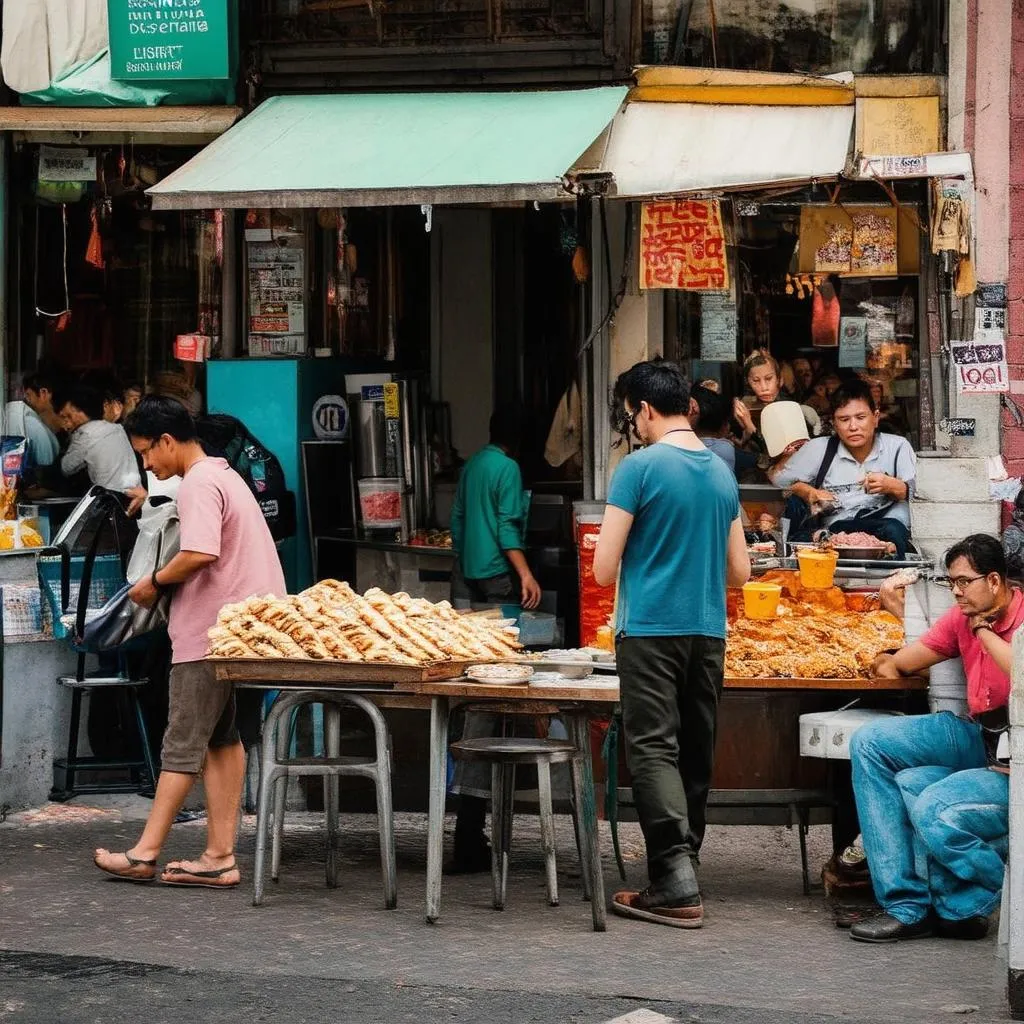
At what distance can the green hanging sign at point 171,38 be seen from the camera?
1079cm

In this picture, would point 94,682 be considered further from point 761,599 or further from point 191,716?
point 761,599

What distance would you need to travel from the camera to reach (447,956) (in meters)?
6.74

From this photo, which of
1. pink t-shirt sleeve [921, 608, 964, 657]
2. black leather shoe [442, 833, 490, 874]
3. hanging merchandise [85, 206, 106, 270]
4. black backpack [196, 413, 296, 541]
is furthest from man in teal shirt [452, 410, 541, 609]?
pink t-shirt sleeve [921, 608, 964, 657]

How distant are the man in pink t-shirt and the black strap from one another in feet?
10.9

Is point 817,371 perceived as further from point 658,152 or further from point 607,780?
point 607,780

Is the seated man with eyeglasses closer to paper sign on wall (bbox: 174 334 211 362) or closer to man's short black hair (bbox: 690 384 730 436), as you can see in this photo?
man's short black hair (bbox: 690 384 730 436)

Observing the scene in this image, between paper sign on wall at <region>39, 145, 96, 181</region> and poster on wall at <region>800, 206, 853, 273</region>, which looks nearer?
poster on wall at <region>800, 206, 853, 273</region>

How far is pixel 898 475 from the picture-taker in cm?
986

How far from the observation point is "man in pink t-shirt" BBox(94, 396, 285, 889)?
7.75m

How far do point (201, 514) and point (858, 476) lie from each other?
373cm

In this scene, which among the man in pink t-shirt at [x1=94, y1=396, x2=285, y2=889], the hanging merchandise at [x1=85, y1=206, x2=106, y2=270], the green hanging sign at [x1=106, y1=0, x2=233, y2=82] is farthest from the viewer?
the hanging merchandise at [x1=85, y1=206, x2=106, y2=270]

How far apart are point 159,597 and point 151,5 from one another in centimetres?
440

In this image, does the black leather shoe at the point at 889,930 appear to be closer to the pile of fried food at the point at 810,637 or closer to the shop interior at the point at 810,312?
the pile of fried food at the point at 810,637

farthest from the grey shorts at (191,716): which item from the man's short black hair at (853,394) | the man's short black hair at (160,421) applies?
the man's short black hair at (853,394)
